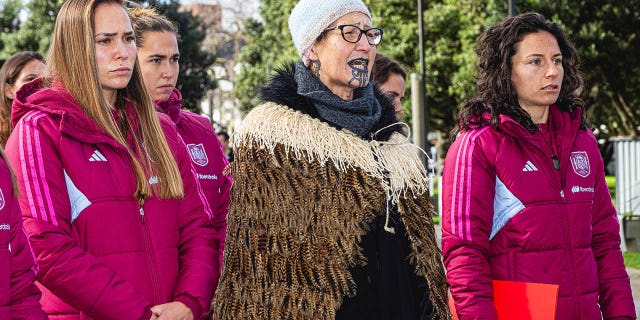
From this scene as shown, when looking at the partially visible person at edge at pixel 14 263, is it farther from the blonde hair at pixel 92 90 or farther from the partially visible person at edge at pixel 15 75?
the partially visible person at edge at pixel 15 75

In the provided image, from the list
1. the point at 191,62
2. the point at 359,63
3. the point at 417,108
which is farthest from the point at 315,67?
the point at 191,62

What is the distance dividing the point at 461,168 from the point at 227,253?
1195mm

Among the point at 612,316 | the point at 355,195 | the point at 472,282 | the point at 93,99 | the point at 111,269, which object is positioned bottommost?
the point at 612,316

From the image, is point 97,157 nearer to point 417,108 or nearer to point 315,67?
point 315,67

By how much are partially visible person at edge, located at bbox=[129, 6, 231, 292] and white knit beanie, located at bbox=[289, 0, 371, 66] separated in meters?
1.58

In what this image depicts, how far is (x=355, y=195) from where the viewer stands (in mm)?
3195

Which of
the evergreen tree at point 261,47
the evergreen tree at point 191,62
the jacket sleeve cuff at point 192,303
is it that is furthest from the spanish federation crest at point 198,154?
the evergreen tree at point 261,47

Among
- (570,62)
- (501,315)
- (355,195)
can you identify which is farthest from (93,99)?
(570,62)

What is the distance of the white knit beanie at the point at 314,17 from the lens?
10.9 feet

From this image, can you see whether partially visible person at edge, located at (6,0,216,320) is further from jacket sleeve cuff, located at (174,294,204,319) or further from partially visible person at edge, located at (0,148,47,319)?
partially visible person at edge, located at (0,148,47,319)

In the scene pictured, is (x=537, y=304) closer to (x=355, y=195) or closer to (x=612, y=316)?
(x=612, y=316)

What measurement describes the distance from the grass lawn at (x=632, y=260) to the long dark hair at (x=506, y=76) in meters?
8.05

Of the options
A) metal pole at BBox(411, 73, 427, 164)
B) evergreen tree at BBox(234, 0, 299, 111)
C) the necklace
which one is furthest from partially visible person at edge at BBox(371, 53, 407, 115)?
evergreen tree at BBox(234, 0, 299, 111)

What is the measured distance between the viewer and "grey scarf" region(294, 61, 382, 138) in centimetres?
329
